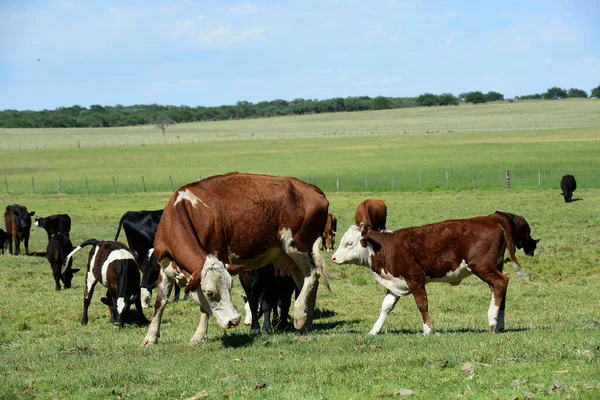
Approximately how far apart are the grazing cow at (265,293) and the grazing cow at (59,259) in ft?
20.5

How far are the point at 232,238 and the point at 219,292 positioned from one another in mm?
1316

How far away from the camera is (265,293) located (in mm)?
13086

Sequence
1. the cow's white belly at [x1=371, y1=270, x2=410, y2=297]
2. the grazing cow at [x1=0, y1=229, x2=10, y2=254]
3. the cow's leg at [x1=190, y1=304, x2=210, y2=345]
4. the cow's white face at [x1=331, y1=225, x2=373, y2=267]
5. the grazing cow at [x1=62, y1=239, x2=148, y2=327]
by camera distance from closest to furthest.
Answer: the cow's leg at [x1=190, y1=304, x2=210, y2=345]
the cow's white belly at [x1=371, y1=270, x2=410, y2=297]
the cow's white face at [x1=331, y1=225, x2=373, y2=267]
the grazing cow at [x1=62, y1=239, x2=148, y2=327]
the grazing cow at [x1=0, y1=229, x2=10, y2=254]

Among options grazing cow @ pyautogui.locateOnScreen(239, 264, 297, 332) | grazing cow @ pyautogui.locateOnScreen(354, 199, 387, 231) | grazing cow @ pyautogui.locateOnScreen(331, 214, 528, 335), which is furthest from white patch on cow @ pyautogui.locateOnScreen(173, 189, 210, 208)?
grazing cow @ pyautogui.locateOnScreen(354, 199, 387, 231)

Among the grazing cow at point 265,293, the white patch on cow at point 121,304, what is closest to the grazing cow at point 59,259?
the white patch on cow at point 121,304

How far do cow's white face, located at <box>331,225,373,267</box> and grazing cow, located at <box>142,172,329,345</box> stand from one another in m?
0.60

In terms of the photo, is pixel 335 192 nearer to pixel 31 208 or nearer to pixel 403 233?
pixel 31 208

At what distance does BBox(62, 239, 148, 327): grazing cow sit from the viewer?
1431cm

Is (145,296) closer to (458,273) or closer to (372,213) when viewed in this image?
(458,273)

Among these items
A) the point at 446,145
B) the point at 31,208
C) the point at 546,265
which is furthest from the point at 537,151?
the point at 546,265

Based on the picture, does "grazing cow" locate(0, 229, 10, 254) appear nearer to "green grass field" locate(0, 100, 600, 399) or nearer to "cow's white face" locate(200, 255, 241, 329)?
"green grass field" locate(0, 100, 600, 399)

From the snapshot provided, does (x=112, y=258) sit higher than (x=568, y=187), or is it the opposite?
(x=112, y=258)

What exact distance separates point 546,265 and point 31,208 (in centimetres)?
2827

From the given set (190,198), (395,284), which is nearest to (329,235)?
(395,284)
